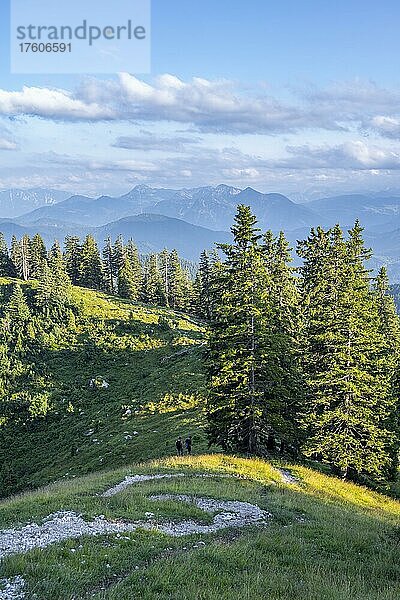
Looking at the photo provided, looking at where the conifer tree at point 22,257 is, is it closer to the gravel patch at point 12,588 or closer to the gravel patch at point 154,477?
the gravel patch at point 154,477

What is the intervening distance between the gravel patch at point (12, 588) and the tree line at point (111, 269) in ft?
285

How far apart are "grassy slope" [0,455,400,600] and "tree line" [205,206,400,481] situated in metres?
6.77

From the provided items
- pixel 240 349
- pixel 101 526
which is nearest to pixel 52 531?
pixel 101 526

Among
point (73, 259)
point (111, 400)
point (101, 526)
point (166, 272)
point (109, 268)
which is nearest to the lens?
point (101, 526)

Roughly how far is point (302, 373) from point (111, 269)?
8256 cm

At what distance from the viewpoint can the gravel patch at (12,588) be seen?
9.89 metres

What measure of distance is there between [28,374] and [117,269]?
5087 cm

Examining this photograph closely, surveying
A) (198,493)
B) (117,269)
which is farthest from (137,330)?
(198,493)

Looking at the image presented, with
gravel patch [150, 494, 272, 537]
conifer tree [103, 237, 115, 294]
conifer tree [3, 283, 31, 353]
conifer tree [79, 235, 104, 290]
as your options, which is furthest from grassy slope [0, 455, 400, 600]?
conifer tree [103, 237, 115, 294]

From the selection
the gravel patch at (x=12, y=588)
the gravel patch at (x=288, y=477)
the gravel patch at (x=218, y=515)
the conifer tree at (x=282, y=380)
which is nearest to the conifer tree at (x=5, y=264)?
the conifer tree at (x=282, y=380)

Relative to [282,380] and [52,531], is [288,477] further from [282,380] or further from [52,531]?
[52,531]

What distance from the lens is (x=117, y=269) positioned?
10706cm

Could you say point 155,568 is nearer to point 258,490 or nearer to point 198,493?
point 198,493

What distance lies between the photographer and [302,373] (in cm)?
3042
